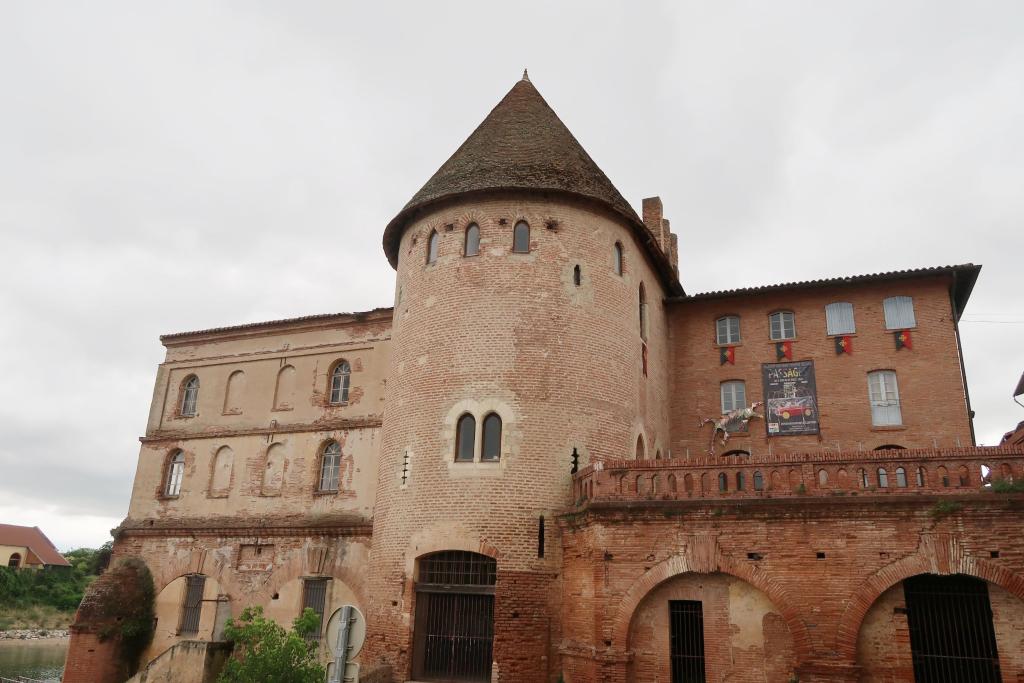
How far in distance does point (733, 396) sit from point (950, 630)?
10.6 meters

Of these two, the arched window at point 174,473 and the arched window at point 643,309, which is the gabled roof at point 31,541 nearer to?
the arched window at point 174,473

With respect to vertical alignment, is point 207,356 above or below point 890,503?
above

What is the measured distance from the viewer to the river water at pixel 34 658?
35.8 metres

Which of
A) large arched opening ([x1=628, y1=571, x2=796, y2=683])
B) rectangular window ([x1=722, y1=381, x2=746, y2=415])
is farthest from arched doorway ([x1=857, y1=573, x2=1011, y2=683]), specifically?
rectangular window ([x1=722, y1=381, x2=746, y2=415])

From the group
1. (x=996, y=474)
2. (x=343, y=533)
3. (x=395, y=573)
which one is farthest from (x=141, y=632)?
(x=996, y=474)

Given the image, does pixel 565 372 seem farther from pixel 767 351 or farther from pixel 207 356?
pixel 207 356

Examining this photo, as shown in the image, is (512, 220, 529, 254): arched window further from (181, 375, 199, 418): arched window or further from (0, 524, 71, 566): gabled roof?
(0, 524, 71, 566): gabled roof

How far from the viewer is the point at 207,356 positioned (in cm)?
2678

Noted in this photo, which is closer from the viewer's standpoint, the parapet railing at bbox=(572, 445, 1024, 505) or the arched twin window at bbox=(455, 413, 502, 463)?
the parapet railing at bbox=(572, 445, 1024, 505)

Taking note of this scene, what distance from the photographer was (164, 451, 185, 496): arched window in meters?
25.4

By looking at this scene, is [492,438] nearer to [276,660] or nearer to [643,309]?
[276,660]

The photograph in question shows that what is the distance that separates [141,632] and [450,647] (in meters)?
12.6

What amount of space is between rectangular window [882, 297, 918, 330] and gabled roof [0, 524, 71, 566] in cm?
7142

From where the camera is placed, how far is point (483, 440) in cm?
1667
